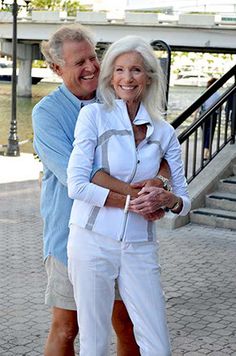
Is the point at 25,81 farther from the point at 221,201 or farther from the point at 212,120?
the point at 221,201

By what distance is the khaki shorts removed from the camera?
3.40 metres

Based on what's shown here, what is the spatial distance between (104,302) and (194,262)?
4.39 m

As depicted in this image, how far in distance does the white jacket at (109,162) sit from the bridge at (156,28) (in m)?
43.8

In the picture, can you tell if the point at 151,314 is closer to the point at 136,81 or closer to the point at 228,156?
the point at 136,81

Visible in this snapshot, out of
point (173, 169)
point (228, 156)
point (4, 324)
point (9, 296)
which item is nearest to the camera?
point (173, 169)

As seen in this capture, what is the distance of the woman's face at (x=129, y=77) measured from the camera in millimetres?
3178

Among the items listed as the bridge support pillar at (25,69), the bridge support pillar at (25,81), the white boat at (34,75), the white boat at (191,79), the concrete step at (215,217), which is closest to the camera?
the concrete step at (215,217)

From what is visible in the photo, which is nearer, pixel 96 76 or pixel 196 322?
pixel 96 76

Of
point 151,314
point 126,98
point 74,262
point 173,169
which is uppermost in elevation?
point 126,98

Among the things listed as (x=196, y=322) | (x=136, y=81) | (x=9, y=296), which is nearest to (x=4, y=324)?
(x=9, y=296)

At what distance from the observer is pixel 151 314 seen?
3.17 meters

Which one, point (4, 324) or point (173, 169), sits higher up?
point (173, 169)

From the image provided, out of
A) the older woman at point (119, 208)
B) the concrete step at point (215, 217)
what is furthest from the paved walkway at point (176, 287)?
the older woman at point (119, 208)

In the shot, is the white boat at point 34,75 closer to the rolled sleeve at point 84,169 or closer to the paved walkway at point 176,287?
the paved walkway at point 176,287
